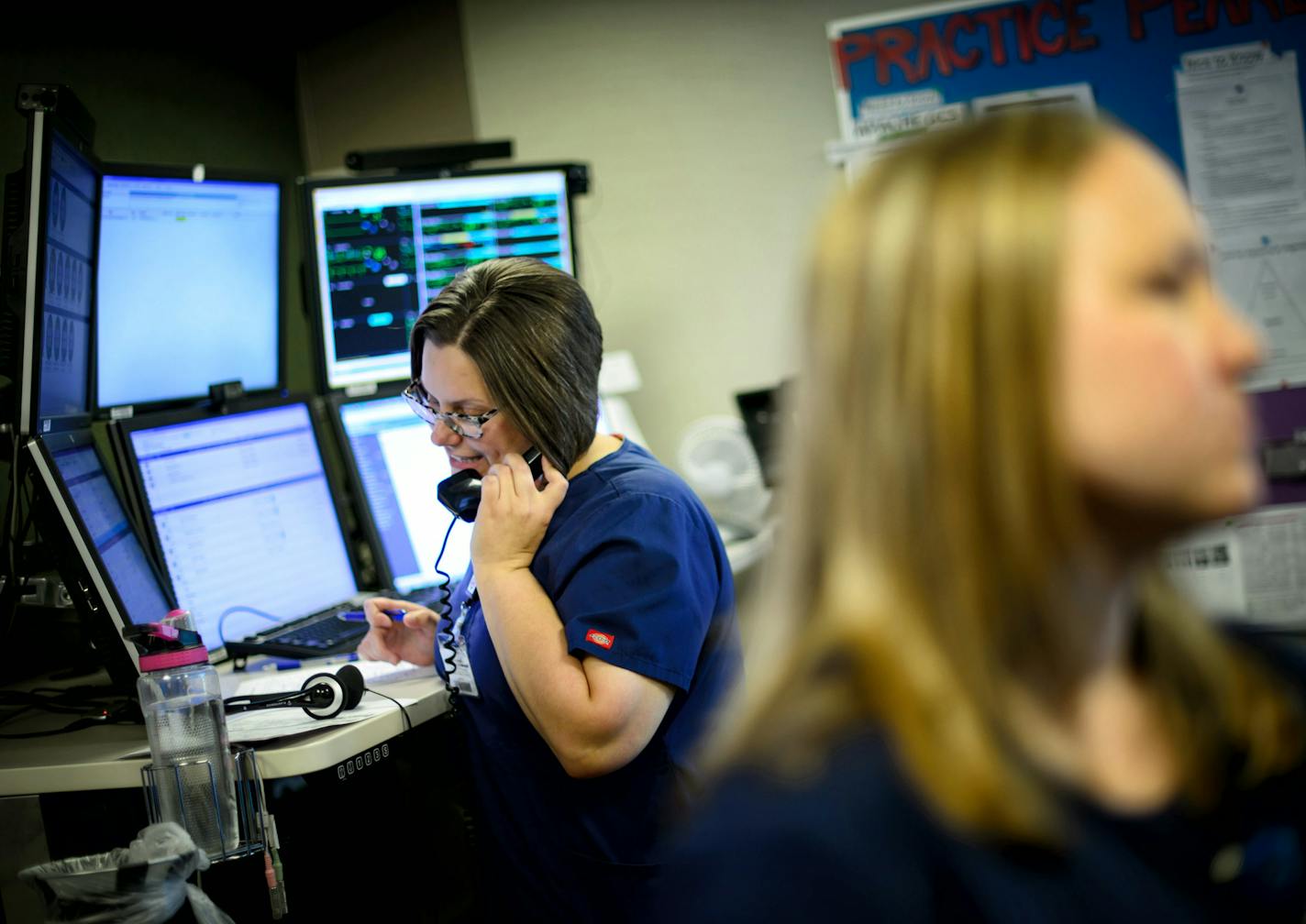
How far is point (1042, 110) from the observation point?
2.15ft

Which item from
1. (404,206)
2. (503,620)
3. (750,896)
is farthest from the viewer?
(404,206)

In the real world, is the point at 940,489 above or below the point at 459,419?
below

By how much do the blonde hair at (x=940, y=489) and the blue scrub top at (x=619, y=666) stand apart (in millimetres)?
729

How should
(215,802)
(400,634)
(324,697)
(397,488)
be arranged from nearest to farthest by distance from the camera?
(215,802)
(324,697)
(400,634)
(397,488)

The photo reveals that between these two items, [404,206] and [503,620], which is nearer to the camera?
[503,620]

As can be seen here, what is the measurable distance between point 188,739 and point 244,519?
70 centimetres

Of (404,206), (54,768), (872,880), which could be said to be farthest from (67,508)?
(872,880)

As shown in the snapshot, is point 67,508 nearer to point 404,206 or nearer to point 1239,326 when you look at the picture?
point 404,206

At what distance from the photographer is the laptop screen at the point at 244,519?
1957 mm

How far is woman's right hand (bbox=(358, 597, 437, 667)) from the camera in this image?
1.81 metres

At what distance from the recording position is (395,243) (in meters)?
2.53

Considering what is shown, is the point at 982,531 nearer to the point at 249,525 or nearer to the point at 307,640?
the point at 307,640

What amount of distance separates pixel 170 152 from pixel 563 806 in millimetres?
2353

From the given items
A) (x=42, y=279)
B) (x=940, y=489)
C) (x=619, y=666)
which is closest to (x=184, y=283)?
(x=42, y=279)
